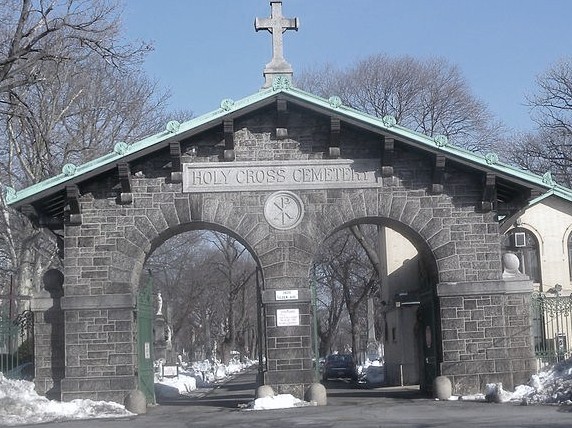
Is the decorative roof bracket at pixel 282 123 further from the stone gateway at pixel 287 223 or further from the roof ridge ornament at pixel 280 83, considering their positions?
the roof ridge ornament at pixel 280 83

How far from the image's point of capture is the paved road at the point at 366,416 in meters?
16.1

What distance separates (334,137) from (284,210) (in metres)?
2.03

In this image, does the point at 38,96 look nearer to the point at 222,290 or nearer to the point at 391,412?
the point at 391,412

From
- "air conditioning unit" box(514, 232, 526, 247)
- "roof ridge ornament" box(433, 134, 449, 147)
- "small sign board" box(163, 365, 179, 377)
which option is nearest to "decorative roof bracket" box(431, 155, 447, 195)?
"roof ridge ornament" box(433, 134, 449, 147)

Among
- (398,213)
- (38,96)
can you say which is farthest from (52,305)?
(38,96)

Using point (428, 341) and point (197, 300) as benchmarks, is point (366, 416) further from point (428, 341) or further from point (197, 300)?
point (197, 300)

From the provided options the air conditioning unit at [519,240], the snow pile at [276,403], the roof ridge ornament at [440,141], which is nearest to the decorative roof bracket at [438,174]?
the roof ridge ornament at [440,141]

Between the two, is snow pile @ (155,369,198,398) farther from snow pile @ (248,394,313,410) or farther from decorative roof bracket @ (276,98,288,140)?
decorative roof bracket @ (276,98,288,140)

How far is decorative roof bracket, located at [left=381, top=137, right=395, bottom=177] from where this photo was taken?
21.8 m

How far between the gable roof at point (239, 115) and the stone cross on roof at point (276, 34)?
1339mm

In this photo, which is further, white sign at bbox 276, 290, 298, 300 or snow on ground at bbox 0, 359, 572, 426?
white sign at bbox 276, 290, 298, 300

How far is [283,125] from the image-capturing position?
873 inches

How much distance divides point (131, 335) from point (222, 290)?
165ft

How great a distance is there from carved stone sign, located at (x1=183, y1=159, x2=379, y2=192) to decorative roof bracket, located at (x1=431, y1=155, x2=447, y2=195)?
133 centimetres
